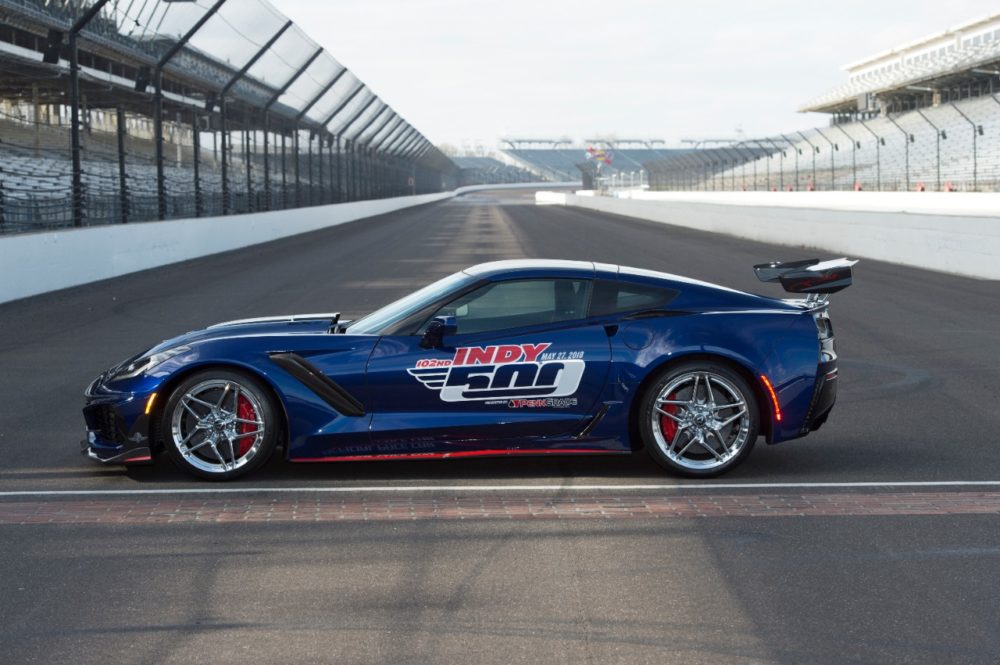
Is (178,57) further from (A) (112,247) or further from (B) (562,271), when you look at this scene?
(B) (562,271)

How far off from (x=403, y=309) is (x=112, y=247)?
16.1 m

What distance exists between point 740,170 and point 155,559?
232 ft

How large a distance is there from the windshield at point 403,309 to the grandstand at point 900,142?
1439 inches

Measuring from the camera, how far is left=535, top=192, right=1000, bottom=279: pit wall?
21219 millimetres

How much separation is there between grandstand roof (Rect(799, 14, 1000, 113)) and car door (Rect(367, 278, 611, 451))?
2180 inches

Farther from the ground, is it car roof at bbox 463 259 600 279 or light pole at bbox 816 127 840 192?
light pole at bbox 816 127 840 192

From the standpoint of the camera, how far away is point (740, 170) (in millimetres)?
73438

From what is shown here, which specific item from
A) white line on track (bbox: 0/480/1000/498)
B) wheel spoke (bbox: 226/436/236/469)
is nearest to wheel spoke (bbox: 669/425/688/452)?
white line on track (bbox: 0/480/1000/498)

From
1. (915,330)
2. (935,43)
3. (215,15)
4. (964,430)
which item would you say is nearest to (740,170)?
(935,43)

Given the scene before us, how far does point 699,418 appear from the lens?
6598 mm

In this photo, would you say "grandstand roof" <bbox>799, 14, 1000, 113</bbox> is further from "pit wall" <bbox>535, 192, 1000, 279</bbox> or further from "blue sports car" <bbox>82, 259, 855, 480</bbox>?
"blue sports car" <bbox>82, 259, 855, 480</bbox>

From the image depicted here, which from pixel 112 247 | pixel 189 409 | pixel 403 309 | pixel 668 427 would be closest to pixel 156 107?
pixel 112 247

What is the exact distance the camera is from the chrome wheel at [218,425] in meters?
6.53

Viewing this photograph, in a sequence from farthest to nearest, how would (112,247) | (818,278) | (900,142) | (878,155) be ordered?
(900,142)
(878,155)
(112,247)
(818,278)
